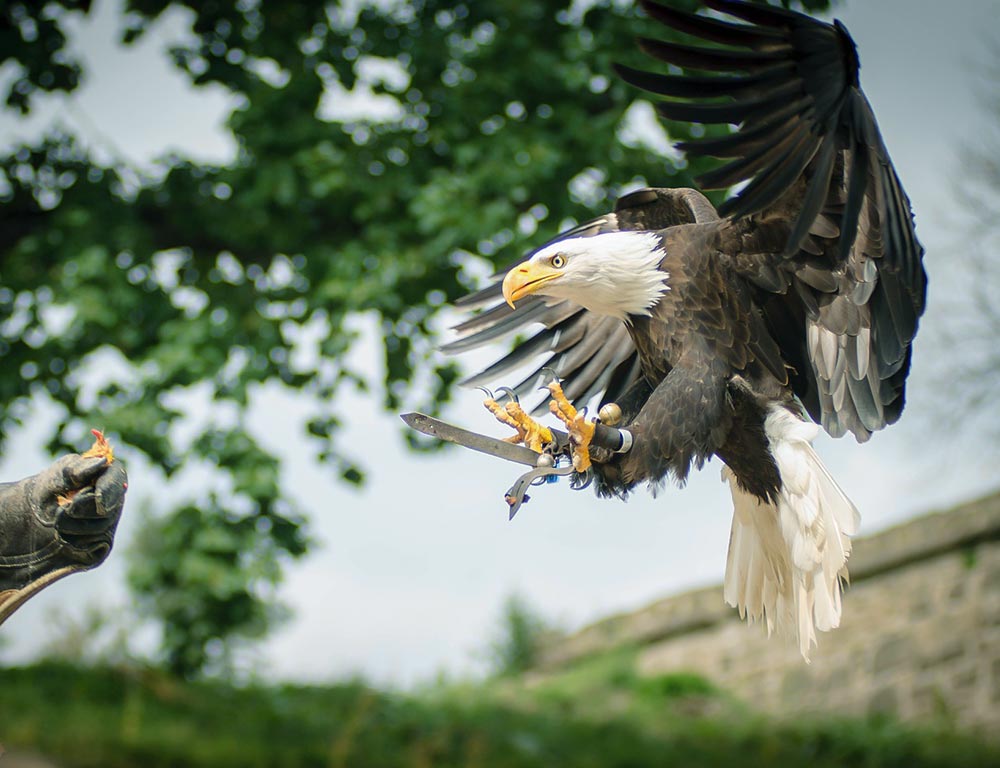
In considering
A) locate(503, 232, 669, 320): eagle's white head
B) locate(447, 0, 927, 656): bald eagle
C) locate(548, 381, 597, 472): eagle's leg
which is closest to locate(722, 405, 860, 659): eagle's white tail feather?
locate(447, 0, 927, 656): bald eagle

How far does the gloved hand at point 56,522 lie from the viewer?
1.68 meters

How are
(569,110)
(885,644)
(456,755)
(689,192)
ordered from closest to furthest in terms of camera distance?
(689,192)
(569,110)
(456,755)
(885,644)

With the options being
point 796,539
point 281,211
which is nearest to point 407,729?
point 281,211

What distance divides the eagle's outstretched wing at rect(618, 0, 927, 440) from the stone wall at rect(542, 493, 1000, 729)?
A: 22.6ft

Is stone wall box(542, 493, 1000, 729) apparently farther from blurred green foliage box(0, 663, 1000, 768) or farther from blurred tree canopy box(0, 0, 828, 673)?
blurred tree canopy box(0, 0, 828, 673)

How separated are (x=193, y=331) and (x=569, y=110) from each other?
6.45ft

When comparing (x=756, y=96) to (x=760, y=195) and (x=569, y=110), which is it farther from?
(x=569, y=110)

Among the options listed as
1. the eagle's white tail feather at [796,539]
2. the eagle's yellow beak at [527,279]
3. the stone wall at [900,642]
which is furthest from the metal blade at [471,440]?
the stone wall at [900,642]

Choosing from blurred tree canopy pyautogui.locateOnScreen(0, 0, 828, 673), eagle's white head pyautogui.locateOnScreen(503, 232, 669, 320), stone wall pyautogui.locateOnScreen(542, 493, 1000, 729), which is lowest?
eagle's white head pyautogui.locateOnScreen(503, 232, 669, 320)

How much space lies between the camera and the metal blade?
1.55 meters

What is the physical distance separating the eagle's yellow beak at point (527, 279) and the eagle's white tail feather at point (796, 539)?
415 mm

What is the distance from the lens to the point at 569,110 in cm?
518

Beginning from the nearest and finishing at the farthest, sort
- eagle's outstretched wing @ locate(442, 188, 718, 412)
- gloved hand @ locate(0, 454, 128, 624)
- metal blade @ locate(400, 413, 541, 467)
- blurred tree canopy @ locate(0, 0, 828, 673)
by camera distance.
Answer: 1. metal blade @ locate(400, 413, 541, 467)
2. gloved hand @ locate(0, 454, 128, 624)
3. eagle's outstretched wing @ locate(442, 188, 718, 412)
4. blurred tree canopy @ locate(0, 0, 828, 673)

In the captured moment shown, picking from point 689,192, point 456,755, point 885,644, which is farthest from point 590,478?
point 885,644
